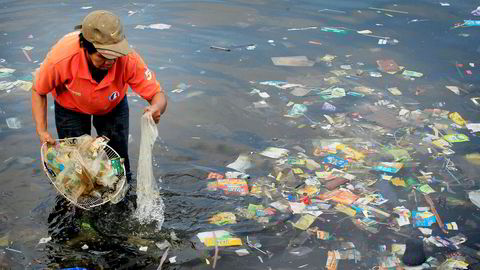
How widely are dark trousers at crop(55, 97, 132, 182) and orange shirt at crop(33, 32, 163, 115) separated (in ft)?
0.36

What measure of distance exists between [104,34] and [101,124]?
41.9 inches

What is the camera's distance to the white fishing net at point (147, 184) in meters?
3.53

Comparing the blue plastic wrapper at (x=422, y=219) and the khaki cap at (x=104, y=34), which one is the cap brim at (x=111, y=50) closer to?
the khaki cap at (x=104, y=34)

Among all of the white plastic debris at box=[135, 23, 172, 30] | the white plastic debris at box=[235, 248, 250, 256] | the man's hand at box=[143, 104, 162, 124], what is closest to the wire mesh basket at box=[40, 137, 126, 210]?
the man's hand at box=[143, 104, 162, 124]

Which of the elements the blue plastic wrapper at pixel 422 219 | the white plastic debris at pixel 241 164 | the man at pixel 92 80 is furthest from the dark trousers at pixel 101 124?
the blue plastic wrapper at pixel 422 219

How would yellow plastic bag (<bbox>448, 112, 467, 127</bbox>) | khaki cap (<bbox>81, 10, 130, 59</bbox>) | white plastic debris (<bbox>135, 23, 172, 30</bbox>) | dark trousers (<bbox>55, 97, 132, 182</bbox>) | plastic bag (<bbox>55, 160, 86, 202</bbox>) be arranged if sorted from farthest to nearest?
Answer: white plastic debris (<bbox>135, 23, 172, 30</bbox>)
yellow plastic bag (<bbox>448, 112, 467, 127</bbox>)
dark trousers (<bbox>55, 97, 132, 182</bbox>)
plastic bag (<bbox>55, 160, 86, 202</bbox>)
khaki cap (<bbox>81, 10, 130, 59</bbox>)

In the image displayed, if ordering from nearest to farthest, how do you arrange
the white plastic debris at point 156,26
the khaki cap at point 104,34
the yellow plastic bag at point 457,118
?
the khaki cap at point 104,34 → the yellow plastic bag at point 457,118 → the white plastic debris at point 156,26

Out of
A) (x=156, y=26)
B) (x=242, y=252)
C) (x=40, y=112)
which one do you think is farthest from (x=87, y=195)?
(x=156, y=26)

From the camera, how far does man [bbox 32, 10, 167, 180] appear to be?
3018mm

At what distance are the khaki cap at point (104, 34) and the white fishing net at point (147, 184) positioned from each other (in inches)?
20.3

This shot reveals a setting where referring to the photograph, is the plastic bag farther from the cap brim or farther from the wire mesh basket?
the cap brim

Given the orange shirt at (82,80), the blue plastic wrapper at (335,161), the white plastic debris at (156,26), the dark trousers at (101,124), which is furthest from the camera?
the white plastic debris at (156,26)

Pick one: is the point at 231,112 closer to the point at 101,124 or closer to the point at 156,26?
the point at 101,124

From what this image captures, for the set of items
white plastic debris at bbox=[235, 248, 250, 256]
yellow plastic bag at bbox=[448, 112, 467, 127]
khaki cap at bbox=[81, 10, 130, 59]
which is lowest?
white plastic debris at bbox=[235, 248, 250, 256]
